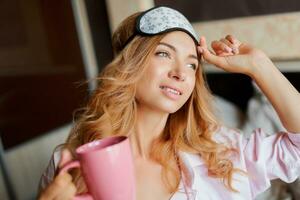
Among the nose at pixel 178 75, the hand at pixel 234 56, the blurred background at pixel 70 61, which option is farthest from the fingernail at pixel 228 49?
the blurred background at pixel 70 61

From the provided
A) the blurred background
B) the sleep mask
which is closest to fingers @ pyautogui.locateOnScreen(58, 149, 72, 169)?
the sleep mask

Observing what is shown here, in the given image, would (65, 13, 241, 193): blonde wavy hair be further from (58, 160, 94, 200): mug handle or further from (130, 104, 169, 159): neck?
(58, 160, 94, 200): mug handle

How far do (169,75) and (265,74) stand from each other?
0.25m

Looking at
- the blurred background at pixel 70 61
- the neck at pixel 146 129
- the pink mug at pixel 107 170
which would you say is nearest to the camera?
the pink mug at pixel 107 170

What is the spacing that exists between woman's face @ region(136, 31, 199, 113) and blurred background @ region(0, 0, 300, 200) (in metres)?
0.47

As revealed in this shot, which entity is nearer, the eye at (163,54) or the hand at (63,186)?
the hand at (63,186)

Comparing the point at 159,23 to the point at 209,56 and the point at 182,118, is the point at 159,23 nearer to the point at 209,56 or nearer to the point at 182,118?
the point at 209,56

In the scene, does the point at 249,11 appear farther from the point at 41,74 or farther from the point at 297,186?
the point at 41,74

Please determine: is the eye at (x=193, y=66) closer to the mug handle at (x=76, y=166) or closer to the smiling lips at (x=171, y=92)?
the smiling lips at (x=171, y=92)

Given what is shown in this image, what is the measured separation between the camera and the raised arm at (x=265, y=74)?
92 cm

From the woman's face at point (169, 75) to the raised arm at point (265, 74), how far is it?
0.22 feet

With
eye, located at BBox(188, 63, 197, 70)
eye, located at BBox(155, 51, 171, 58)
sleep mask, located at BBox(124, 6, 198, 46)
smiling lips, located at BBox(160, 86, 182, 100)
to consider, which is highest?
sleep mask, located at BBox(124, 6, 198, 46)

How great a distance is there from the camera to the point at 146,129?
105 cm

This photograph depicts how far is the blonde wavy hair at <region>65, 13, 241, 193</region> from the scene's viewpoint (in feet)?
3.19
